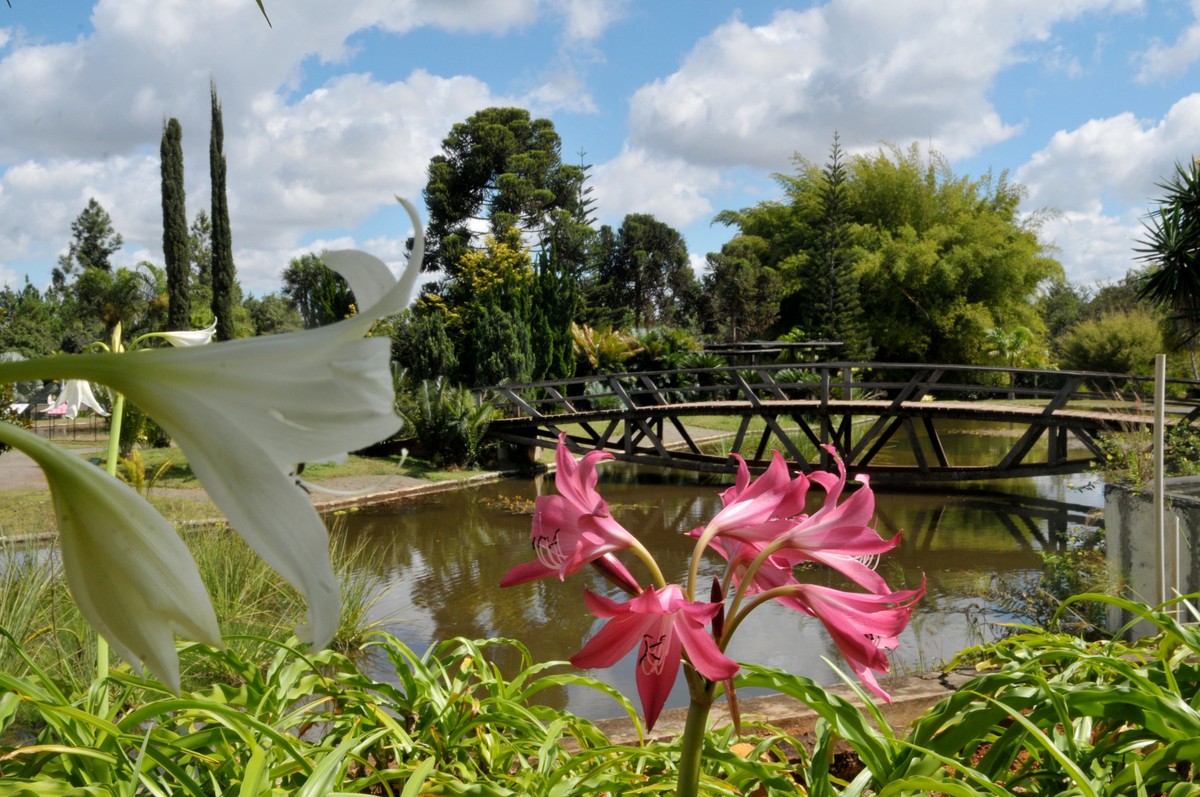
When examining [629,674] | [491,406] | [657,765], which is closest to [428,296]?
[491,406]

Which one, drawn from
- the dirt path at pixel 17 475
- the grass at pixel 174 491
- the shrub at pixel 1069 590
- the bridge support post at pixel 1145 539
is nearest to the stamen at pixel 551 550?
the bridge support post at pixel 1145 539

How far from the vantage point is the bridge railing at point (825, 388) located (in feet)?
30.3

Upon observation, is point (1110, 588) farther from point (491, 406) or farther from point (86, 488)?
point (491, 406)

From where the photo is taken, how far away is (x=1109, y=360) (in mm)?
24391

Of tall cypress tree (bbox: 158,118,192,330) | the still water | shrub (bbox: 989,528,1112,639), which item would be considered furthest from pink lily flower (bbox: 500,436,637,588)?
tall cypress tree (bbox: 158,118,192,330)

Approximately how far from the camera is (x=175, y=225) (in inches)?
687

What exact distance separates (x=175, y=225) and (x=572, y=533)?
18.9 metres

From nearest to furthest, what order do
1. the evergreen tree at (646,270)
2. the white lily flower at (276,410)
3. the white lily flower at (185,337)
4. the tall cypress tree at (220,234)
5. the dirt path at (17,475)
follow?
the white lily flower at (276,410) < the white lily flower at (185,337) < the dirt path at (17,475) < the tall cypress tree at (220,234) < the evergreen tree at (646,270)

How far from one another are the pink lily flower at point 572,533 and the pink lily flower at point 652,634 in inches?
2.7

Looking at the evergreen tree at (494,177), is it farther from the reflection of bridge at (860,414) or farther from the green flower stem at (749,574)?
the green flower stem at (749,574)

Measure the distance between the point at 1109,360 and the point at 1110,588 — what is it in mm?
23226

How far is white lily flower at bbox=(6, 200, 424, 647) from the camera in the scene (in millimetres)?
289

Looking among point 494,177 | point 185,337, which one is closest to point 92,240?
point 494,177

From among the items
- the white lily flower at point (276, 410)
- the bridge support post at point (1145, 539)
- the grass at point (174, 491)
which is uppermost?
the white lily flower at point (276, 410)
